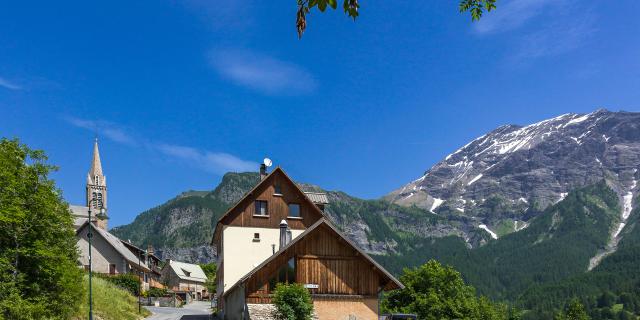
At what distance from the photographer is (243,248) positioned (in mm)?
49750

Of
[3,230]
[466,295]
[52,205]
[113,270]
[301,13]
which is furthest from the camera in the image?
[113,270]

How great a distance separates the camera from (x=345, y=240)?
3847cm

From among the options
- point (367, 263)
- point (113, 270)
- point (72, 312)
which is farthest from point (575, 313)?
point (72, 312)

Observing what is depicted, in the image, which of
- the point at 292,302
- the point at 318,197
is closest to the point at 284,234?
the point at 292,302

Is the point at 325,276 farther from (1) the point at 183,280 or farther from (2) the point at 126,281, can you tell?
(1) the point at 183,280

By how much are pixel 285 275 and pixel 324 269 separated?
7.91 ft

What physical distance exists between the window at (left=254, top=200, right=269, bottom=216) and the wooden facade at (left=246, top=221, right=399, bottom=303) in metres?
12.6

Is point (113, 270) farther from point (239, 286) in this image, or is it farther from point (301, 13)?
point (301, 13)

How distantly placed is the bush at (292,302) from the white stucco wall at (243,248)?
45.3 feet

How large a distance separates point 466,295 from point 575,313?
46351 millimetres

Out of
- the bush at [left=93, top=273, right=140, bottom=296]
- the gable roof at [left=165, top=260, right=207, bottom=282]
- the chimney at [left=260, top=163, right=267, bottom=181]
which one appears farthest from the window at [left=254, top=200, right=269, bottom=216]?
the gable roof at [left=165, top=260, right=207, bottom=282]

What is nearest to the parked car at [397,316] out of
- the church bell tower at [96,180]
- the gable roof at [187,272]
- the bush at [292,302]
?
the bush at [292,302]

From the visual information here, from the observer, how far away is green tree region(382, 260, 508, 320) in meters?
64.9

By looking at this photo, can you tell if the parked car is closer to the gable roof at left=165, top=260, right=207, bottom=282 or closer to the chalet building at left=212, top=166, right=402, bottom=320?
the chalet building at left=212, top=166, right=402, bottom=320
